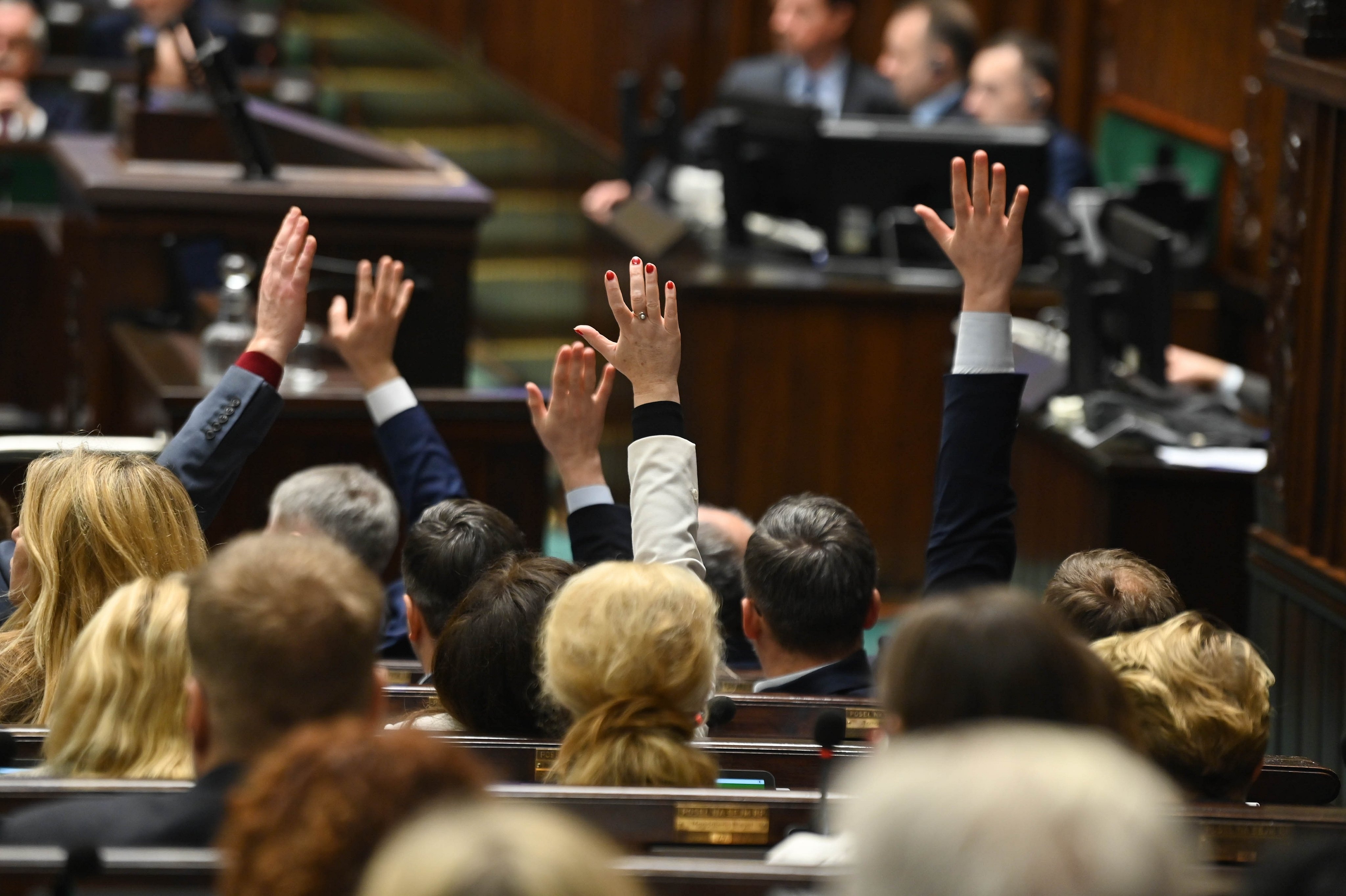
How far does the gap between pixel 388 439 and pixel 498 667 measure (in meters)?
1.10

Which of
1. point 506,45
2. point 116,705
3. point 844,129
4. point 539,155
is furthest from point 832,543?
point 506,45

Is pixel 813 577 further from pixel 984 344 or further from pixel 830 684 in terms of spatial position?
pixel 984 344

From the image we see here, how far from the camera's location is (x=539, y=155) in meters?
9.13

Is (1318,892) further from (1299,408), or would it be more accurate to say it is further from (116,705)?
(1299,408)

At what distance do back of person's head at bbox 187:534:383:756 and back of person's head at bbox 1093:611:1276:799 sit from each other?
30.4 inches

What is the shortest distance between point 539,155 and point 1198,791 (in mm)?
7547

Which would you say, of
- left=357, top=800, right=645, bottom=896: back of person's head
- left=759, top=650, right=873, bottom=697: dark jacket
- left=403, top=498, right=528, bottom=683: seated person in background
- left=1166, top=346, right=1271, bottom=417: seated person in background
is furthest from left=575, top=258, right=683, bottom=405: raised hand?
left=1166, top=346, right=1271, bottom=417: seated person in background

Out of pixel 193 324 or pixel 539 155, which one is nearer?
pixel 193 324

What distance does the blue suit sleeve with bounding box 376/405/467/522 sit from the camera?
307cm

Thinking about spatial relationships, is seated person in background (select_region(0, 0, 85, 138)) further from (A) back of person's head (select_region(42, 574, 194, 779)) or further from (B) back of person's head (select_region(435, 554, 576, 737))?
(A) back of person's head (select_region(42, 574, 194, 779))

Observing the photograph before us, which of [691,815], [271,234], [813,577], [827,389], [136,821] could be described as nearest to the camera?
[136,821]

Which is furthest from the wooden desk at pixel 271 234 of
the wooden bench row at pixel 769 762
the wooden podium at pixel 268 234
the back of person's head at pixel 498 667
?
the wooden bench row at pixel 769 762

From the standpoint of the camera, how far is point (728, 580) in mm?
3025

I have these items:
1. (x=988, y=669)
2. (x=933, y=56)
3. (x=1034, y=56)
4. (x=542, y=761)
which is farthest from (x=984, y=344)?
(x=933, y=56)
